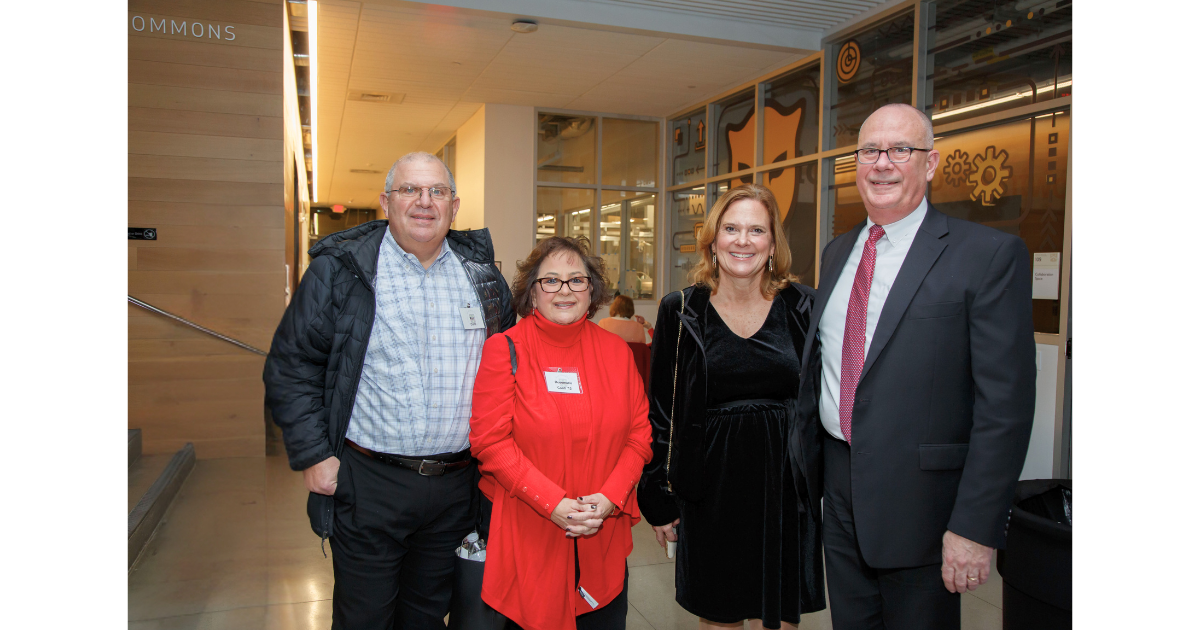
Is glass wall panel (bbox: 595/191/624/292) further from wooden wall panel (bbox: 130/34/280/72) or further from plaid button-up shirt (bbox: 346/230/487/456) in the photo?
plaid button-up shirt (bbox: 346/230/487/456)

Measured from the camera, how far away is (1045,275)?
5027 millimetres

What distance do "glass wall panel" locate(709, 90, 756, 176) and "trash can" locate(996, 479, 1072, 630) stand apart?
24.4ft

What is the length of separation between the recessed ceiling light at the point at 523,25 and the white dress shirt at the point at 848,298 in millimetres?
5594

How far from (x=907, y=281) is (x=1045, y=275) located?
398cm

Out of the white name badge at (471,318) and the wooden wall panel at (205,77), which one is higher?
the wooden wall panel at (205,77)

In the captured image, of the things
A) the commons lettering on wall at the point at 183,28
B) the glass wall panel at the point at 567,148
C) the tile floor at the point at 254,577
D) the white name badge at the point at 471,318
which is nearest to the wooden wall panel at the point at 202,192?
the commons lettering on wall at the point at 183,28

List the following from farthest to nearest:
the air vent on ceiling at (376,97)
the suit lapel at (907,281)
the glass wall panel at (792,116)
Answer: the air vent on ceiling at (376,97), the glass wall panel at (792,116), the suit lapel at (907,281)

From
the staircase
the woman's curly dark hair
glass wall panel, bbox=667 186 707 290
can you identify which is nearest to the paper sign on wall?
the woman's curly dark hair

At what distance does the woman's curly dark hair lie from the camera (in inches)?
86.0

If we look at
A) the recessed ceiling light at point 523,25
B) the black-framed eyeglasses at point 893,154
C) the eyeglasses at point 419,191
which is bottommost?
the eyeglasses at point 419,191

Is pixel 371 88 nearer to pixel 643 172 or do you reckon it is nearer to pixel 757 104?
pixel 643 172

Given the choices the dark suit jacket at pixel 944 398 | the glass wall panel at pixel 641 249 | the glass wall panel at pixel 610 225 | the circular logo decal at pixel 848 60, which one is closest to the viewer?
the dark suit jacket at pixel 944 398

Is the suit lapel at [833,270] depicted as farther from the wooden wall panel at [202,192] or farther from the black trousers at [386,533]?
the wooden wall panel at [202,192]

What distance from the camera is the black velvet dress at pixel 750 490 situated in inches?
89.0
